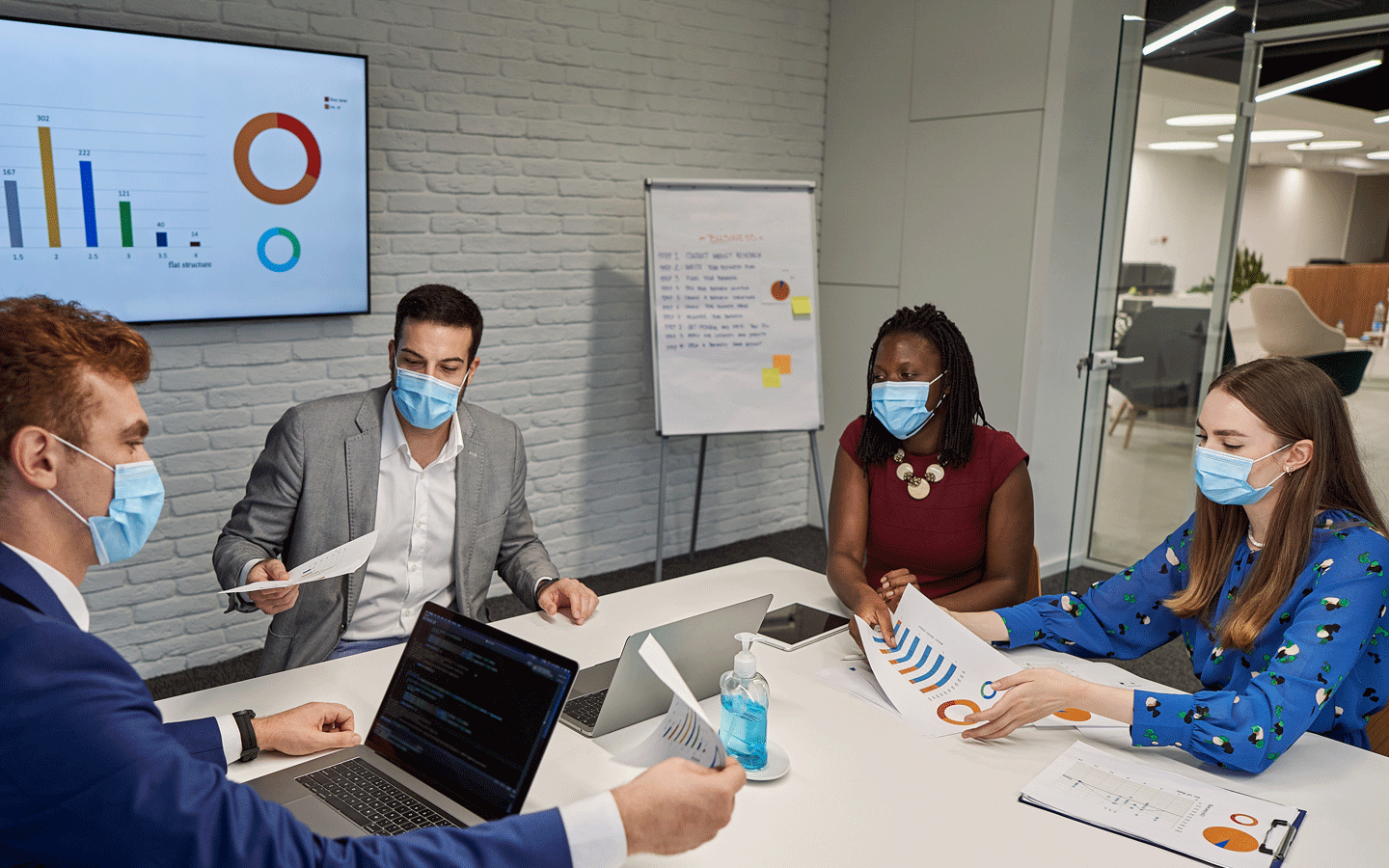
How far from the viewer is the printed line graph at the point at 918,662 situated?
1578mm

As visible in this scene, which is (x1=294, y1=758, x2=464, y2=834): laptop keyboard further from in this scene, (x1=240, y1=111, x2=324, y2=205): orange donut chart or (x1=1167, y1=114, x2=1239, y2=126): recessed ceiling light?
(x1=1167, y1=114, x2=1239, y2=126): recessed ceiling light

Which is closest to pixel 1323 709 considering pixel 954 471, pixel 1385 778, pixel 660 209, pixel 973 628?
pixel 1385 778

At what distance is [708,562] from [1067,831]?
324 centimetres

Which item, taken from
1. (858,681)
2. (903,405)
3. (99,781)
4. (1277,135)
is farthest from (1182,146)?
(99,781)

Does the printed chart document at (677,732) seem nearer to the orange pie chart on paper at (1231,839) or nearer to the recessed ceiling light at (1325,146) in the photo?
the orange pie chart on paper at (1231,839)

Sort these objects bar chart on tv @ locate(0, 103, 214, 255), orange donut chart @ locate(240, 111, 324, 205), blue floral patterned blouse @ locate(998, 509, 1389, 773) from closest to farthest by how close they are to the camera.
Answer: blue floral patterned blouse @ locate(998, 509, 1389, 773) < bar chart on tv @ locate(0, 103, 214, 255) < orange donut chart @ locate(240, 111, 324, 205)

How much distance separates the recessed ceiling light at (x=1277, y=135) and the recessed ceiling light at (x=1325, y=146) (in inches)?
0.8

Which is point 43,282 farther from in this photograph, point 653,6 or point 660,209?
point 653,6

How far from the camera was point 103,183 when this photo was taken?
8.80ft

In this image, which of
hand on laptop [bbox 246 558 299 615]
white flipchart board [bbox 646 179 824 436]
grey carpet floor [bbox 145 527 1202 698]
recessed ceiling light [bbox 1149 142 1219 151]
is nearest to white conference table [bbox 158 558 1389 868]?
hand on laptop [bbox 246 558 299 615]

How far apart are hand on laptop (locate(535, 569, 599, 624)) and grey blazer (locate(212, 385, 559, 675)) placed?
13 cm

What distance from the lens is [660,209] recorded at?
379 cm

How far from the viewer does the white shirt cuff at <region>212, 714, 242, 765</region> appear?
1.29 meters

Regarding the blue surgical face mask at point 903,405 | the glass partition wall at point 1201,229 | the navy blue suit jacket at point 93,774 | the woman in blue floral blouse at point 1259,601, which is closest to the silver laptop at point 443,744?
the navy blue suit jacket at point 93,774
